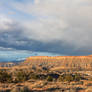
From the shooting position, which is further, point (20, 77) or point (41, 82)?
point (20, 77)

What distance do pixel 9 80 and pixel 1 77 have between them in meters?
2.29

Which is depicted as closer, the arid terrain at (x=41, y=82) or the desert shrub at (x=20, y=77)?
the arid terrain at (x=41, y=82)

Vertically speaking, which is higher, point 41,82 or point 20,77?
point 41,82

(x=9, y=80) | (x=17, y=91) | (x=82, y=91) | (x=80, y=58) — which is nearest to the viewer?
(x=17, y=91)

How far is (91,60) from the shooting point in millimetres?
166625

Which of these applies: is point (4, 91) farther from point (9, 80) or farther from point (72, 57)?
point (72, 57)

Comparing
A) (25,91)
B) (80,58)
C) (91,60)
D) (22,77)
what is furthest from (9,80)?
(80,58)

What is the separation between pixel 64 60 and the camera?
627 feet

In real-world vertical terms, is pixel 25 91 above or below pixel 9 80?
above

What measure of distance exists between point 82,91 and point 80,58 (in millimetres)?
168674

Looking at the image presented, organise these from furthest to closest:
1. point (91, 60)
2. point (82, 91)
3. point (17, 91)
→ point (91, 60) < point (82, 91) < point (17, 91)

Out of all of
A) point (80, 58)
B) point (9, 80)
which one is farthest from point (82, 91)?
point (80, 58)

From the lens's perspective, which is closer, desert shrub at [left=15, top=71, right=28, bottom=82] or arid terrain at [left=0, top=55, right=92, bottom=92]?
arid terrain at [left=0, top=55, right=92, bottom=92]

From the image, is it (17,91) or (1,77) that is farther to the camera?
(1,77)
